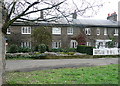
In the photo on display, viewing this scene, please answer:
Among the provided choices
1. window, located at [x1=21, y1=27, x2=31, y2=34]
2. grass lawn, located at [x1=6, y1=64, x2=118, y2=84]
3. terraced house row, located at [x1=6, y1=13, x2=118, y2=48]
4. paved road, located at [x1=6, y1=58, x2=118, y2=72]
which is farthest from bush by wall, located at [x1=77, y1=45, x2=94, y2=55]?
grass lawn, located at [x1=6, y1=64, x2=118, y2=84]

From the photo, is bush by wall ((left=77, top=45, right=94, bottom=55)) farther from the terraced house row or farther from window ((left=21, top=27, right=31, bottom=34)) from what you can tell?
window ((left=21, top=27, right=31, bottom=34))

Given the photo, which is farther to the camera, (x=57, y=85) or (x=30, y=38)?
(x=30, y=38)

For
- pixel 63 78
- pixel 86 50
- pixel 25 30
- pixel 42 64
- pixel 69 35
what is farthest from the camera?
pixel 69 35

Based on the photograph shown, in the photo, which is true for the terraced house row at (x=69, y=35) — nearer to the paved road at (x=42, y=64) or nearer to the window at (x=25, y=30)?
the window at (x=25, y=30)

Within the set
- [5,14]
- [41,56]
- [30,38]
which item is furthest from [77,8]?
[30,38]

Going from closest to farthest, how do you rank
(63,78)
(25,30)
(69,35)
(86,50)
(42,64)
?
A: (63,78), (42,64), (86,50), (25,30), (69,35)

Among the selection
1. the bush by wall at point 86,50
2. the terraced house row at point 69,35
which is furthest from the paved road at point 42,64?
the terraced house row at point 69,35

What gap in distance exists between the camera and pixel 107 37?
29.6 meters

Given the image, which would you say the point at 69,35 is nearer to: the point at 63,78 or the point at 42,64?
the point at 42,64

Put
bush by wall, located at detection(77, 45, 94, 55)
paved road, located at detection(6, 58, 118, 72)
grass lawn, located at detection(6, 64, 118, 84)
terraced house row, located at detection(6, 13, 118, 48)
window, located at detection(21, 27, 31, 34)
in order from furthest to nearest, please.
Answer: window, located at detection(21, 27, 31, 34), terraced house row, located at detection(6, 13, 118, 48), bush by wall, located at detection(77, 45, 94, 55), paved road, located at detection(6, 58, 118, 72), grass lawn, located at detection(6, 64, 118, 84)

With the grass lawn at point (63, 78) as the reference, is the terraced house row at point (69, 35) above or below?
above

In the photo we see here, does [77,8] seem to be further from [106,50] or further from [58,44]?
[58,44]

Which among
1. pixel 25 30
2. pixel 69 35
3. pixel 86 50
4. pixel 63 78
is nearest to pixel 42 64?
pixel 63 78

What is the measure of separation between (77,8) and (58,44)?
2254 centimetres
